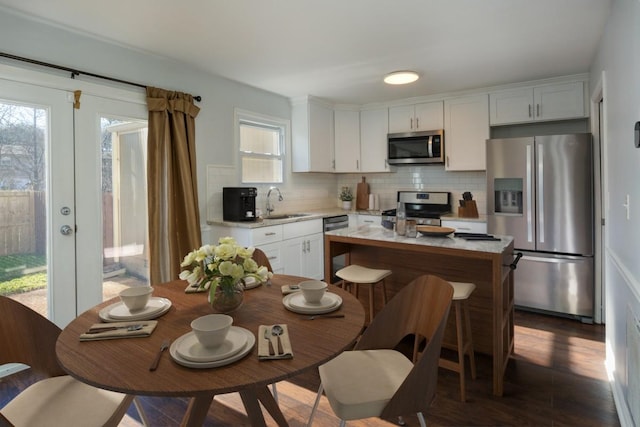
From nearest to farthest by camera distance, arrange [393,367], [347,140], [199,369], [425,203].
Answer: [199,369] → [393,367] → [425,203] → [347,140]

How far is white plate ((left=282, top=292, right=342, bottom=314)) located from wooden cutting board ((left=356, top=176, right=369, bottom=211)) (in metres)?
3.75

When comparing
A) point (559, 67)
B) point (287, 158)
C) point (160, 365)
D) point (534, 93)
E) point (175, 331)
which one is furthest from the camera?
point (287, 158)

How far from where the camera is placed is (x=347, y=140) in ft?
16.6

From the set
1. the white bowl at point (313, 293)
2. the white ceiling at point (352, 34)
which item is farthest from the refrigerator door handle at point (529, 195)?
the white bowl at point (313, 293)

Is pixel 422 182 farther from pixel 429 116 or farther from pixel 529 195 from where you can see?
pixel 529 195

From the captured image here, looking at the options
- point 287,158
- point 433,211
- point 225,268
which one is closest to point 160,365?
point 225,268

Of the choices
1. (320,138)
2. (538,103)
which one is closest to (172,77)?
(320,138)

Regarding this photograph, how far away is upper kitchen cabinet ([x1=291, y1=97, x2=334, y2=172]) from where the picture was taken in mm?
4629

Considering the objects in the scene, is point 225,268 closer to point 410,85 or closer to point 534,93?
point 410,85

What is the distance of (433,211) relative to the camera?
483 centimetres

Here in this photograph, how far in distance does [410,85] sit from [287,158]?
168 centimetres

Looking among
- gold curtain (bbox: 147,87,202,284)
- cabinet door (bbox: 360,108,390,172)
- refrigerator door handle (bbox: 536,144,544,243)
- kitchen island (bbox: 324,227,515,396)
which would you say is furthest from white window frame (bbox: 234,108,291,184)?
refrigerator door handle (bbox: 536,144,544,243)

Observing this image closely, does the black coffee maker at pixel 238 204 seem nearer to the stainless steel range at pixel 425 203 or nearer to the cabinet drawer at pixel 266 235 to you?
the cabinet drawer at pixel 266 235

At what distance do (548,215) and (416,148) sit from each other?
167 cm
